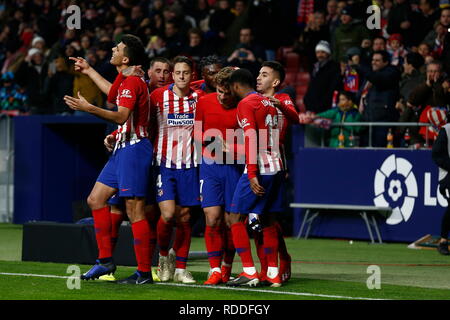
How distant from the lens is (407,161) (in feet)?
50.9

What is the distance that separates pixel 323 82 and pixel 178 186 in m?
7.72

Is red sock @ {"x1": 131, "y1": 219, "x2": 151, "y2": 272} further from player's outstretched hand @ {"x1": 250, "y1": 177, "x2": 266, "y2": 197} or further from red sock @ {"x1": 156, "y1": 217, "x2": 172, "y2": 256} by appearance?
player's outstretched hand @ {"x1": 250, "y1": 177, "x2": 266, "y2": 197}

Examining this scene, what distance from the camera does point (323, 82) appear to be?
17062 mm

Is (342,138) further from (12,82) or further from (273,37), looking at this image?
(12,82)

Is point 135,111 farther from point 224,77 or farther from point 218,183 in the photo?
point 218,183

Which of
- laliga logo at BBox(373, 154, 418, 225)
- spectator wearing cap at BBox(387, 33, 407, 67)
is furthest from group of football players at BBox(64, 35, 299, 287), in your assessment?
spectator wearing cap at BBox(387, 33, 407, 67)

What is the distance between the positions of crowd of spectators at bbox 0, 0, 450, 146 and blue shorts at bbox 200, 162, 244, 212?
6134 mm

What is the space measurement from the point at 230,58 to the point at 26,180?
4.16 m

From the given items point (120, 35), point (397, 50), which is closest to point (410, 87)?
point (397, 50)

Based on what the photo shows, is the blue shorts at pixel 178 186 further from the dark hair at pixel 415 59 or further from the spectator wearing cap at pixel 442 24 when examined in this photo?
the spectator wearing cap at pixel 442 24

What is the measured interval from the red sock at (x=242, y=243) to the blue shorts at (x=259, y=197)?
16cm

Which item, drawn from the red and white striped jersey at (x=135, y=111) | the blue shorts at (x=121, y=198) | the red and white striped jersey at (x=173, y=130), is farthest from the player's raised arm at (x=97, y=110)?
the blue shorts at (x=121, y=198)
